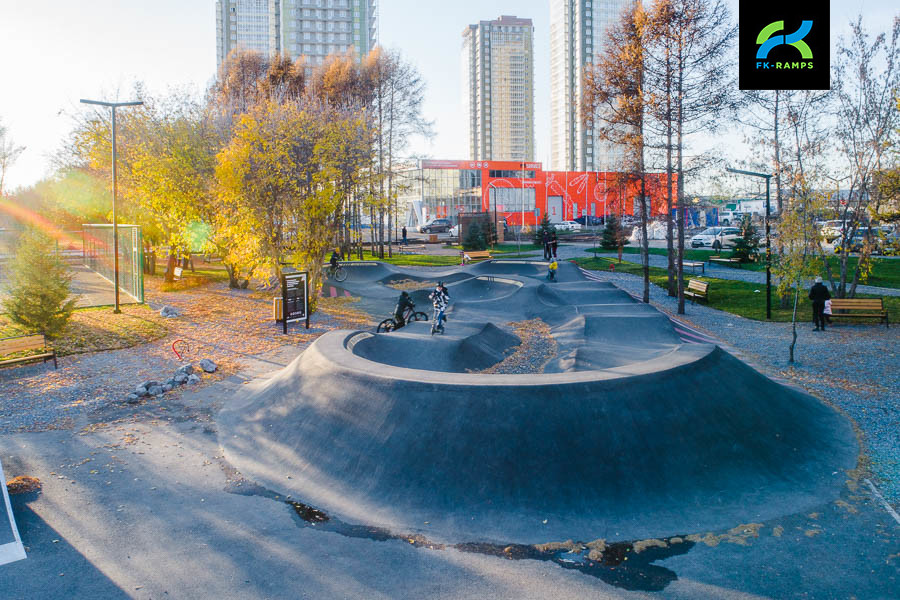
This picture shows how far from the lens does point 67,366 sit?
17172mm

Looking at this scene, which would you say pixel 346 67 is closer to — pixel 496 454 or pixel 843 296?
pixel 843 296

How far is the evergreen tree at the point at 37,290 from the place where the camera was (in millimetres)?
18703

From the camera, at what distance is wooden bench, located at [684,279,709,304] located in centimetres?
2864

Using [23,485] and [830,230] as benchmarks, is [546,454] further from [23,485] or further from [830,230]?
[830,230]

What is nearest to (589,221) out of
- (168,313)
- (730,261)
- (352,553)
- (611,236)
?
(611,236)

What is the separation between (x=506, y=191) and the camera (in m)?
95.1

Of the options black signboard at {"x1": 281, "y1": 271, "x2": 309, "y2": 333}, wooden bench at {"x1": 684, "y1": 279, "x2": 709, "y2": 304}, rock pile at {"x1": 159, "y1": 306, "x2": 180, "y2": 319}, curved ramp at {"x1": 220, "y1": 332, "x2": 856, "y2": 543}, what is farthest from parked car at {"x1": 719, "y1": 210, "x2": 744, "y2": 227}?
curved ramp at {"x1": 220, "y1": 332, "x2": 856, "y2": 543}

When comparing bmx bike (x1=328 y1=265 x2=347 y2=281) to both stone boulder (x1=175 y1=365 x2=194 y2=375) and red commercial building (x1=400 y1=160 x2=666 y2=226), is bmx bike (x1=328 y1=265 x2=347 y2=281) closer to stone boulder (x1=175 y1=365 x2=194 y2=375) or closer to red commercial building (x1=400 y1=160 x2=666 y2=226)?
stone boulder (x1=175 y1=365 x2=194 y2=375)

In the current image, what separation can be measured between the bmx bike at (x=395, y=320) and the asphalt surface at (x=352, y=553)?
10.4m

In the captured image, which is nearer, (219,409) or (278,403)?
(278,403)

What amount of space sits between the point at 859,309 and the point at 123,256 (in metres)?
29.8

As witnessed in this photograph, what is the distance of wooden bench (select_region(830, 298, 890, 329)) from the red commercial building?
2661 inches

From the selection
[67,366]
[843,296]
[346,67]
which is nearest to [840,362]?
[843,296]

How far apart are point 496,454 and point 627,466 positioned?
1929 mm
